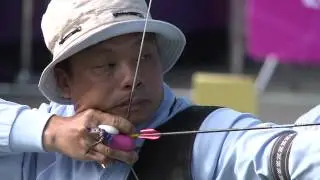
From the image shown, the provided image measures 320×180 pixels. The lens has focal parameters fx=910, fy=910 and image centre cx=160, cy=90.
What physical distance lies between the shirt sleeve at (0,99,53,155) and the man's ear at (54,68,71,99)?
5 centimetres

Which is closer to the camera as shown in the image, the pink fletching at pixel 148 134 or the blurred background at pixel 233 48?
the pink fletching at pixel 148 134

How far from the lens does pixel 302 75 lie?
251 inches

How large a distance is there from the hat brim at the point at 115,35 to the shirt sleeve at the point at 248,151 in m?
0.18

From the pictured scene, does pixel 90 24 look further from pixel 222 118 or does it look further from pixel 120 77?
pixel 222 118

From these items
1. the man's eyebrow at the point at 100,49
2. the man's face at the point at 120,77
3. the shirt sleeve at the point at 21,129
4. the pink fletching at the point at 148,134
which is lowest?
the shirt sleeve at the point at 21,129

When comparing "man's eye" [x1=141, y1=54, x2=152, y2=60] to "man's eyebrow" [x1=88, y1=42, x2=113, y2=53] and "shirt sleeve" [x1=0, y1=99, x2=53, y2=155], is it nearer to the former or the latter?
"man's eyebrow" [x1=88, y1=42, x2=113, y2=53]

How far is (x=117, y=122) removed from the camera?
1.59 m

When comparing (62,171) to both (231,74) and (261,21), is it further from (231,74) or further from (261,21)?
(231,74)

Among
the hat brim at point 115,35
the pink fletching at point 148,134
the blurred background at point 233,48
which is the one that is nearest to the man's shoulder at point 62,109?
the hat brim at point 115,35

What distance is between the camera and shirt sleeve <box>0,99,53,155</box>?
1715 millimetres

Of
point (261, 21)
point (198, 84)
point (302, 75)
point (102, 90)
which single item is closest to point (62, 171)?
point (102, 90)

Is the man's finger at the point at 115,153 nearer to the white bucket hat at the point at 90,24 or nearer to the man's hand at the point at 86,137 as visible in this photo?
the man's hand at the point at 86,137

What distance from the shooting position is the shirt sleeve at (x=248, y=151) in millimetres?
1389

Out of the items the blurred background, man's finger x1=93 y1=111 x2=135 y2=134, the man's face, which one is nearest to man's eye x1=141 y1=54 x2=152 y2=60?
the man's face
